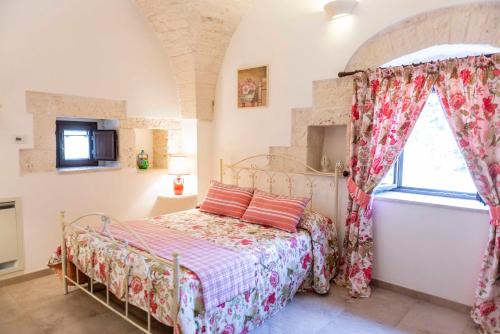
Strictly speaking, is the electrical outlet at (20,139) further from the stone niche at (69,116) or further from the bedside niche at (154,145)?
the bedside niche at (154,145)

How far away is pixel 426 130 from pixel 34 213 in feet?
12.4

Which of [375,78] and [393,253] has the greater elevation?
[375,78]

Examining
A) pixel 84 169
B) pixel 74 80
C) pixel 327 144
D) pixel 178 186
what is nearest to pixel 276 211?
pixel 327 144

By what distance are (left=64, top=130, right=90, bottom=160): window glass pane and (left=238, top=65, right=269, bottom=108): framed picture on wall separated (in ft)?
6.17

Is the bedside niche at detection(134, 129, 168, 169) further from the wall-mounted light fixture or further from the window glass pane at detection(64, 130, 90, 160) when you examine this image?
the wall-mounted light fixture

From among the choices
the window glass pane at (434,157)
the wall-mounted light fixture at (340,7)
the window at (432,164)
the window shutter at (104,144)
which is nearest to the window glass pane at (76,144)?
the window shutter at (104,144)

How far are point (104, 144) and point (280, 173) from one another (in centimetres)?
206

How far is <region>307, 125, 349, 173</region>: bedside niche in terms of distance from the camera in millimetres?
3543

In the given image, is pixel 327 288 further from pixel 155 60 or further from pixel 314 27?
pixel 155 60

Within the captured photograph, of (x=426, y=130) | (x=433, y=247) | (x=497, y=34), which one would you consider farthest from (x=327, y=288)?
(x=497, y=34)

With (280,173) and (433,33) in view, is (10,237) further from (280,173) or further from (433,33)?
(433,33)

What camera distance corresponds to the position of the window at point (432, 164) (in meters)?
3.09

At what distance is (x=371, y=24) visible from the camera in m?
3.05

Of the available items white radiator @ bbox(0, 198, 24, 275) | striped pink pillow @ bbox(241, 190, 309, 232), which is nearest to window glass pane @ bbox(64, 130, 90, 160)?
white radiator @ bbox(0, 198, 24, 275)
